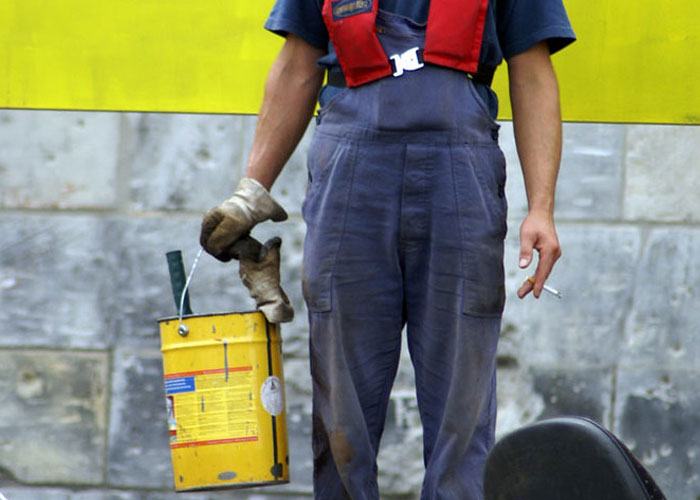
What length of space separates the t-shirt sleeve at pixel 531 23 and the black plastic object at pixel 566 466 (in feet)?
3.95

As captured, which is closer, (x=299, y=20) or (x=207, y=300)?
(x=299, y=20)

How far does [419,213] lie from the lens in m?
2.31

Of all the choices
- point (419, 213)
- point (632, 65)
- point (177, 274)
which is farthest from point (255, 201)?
point (632, 65)

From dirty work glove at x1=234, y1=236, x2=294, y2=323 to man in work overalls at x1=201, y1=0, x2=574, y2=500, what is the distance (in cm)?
13

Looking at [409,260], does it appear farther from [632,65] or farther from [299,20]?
[632,65]

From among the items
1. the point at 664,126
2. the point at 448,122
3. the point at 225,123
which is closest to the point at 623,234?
the point at 664,126

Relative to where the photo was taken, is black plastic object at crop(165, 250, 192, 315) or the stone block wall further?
the stone block wall

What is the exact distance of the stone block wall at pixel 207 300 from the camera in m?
3.85

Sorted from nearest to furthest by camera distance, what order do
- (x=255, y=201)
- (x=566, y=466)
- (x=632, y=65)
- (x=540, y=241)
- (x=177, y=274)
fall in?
(x=566, y=466)
(x=540, y=241)
(x=255, y=201)
(x=177, y=274)
(x=632, y=65)

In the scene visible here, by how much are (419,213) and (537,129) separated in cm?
38

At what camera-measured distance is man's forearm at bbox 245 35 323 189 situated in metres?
2.59

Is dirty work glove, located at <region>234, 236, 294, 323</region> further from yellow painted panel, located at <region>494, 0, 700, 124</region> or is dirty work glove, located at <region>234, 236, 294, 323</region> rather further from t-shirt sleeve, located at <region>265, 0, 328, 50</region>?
yellow painted panel, located at <region>494, 0, 700, 124</region>

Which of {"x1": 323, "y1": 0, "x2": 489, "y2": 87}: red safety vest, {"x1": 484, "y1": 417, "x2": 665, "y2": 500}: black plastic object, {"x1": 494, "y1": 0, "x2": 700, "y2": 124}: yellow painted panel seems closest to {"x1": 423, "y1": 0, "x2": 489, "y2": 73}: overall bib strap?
{"x1": 323, "y1": 0, "x2": 489, "y2": 87}: red safety vest

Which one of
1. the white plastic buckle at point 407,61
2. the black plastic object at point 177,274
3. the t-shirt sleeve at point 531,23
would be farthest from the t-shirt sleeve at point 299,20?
the black plastic object at point 177,274
